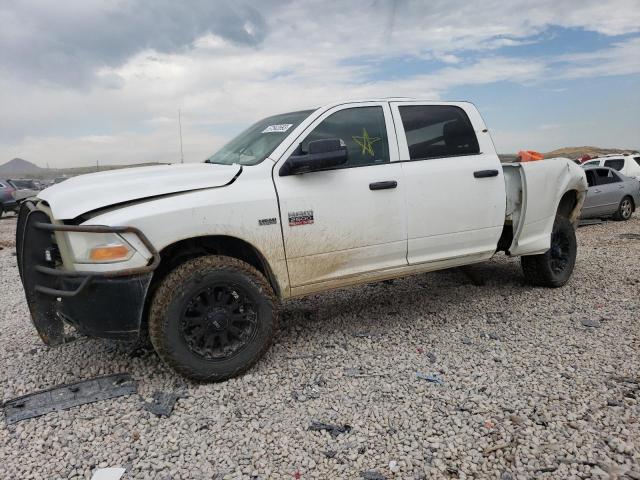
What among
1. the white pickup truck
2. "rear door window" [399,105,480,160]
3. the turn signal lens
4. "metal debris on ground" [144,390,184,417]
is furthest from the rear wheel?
the turn signal lens

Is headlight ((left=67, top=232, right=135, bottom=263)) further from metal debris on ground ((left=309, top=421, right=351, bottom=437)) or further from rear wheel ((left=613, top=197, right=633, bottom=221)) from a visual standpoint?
rear wheel ((left=613, top=197, right=633, bottom=221))

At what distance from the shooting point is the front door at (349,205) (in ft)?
12.2

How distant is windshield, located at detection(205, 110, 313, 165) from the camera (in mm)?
3900

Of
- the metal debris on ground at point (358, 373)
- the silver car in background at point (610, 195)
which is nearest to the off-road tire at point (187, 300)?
the metal debris on ground at point (358, 373)

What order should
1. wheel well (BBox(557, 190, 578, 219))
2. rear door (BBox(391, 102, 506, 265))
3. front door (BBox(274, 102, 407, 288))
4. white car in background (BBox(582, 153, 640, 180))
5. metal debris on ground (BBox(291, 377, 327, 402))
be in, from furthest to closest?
white car in background (BBox(582, 153, 640, 180)) → wheel well (BBox(557, 190, 578, 219)) → rear door (BBox(391, 102, 506, 265)) → front door (BBox(274, 102, 407, 288)) → metal debris on ground (BBox(291, 377, 327, 402))

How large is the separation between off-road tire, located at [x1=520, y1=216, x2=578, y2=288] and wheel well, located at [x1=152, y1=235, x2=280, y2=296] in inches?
126

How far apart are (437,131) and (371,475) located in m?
3.05

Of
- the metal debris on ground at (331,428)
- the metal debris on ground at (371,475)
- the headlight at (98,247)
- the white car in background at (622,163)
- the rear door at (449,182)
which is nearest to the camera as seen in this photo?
the metal debris on ground at (371,475)

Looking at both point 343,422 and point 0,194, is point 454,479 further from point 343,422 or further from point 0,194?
point 0,194

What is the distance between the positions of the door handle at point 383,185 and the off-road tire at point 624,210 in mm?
10715

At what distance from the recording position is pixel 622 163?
50.3 feet

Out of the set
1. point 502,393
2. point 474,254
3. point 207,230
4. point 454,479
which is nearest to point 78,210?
point 207,230

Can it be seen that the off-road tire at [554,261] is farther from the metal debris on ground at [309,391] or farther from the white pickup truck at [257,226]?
the metal debris on ground at [309,391]

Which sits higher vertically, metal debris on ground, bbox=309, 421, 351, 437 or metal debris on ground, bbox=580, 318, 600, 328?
metal debris on ground, bbox=309, 421, 351, 437
